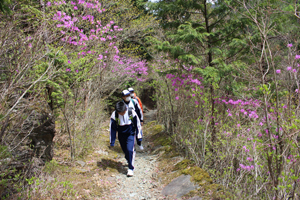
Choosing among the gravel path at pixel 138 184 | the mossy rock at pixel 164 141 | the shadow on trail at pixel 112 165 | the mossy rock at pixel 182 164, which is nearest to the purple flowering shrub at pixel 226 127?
the mossy rock at pixel 182 164

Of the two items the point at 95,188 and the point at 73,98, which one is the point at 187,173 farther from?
the point at 73,98

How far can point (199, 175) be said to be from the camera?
4.03 metres

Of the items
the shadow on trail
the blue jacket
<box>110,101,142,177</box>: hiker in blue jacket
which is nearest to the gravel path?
the shadow on trail

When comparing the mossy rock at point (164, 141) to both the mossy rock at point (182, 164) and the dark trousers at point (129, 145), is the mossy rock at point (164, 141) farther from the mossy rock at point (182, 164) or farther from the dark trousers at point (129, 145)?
the dark trousers at point (129, 145)

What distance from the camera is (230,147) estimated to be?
430 cm

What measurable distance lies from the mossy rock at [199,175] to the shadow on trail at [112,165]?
1.81 meters

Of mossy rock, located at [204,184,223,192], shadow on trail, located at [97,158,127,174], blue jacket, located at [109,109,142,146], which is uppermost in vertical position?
blue jacket, located at [109,109,142,146]

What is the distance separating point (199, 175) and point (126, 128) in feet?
6.82

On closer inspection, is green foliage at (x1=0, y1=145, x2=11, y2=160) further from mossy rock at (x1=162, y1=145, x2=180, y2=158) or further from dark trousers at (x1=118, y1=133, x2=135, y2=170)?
mossy rock at (x1=162, y1=145, x2=180, y2=158)

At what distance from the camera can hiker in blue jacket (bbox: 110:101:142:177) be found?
4.98 meters

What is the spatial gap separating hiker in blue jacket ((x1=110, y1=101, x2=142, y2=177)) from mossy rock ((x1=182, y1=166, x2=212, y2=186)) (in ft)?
4.62

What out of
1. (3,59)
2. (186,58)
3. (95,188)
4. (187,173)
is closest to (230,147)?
(187,173)

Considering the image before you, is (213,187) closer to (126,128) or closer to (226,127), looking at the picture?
(226,127)

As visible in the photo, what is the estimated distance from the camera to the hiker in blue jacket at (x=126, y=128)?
4984mm
